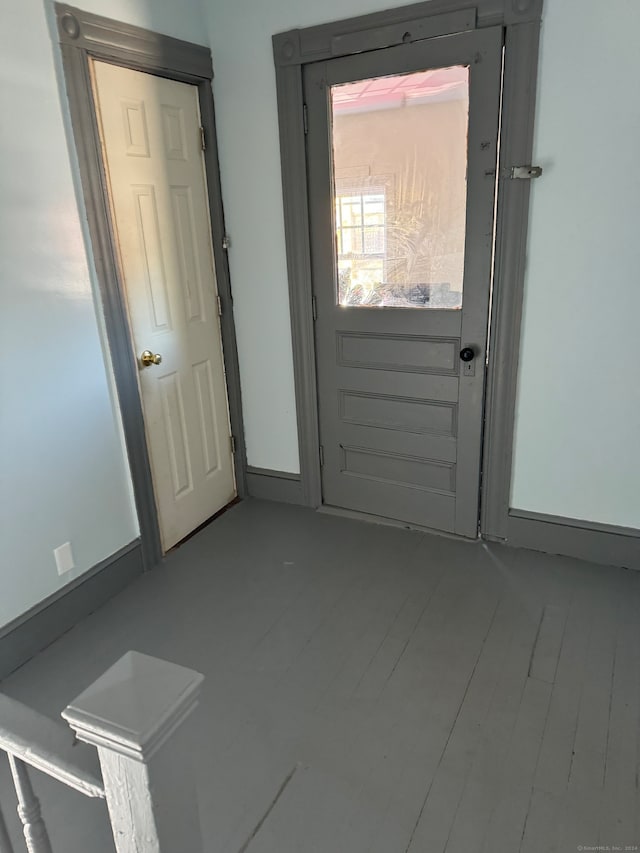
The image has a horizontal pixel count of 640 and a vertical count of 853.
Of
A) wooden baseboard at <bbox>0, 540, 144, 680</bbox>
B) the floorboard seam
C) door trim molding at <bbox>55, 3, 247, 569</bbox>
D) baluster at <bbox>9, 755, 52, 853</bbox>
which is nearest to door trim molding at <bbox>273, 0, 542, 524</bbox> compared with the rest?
door trim molding at <bbox>55, 3, 247, 569</bbox>

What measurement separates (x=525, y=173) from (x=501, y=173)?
10cm

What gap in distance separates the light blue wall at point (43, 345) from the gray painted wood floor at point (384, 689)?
386 mm

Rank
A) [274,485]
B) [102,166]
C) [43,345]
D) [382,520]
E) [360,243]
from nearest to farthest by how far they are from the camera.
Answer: [43,345]
[102,166]
[360,243]
[382,520]
[274,485]

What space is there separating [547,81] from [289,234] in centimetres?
122

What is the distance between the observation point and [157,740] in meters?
0.73

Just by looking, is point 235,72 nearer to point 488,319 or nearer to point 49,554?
point 488,319

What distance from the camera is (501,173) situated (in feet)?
7.79

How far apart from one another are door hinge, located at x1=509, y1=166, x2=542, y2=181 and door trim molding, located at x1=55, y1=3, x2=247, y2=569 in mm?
1394

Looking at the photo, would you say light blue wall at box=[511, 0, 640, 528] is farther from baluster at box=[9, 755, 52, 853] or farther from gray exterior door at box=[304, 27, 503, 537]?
baluster at box=[9, 755, 52, 853]

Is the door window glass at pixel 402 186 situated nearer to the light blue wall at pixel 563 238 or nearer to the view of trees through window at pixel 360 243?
the view of trees through window at pixel 360 243

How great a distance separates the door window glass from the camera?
2.44m

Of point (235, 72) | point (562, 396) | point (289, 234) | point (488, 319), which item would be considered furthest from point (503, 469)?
point (235, 72)

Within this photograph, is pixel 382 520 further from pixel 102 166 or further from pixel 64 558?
pixel 102 166

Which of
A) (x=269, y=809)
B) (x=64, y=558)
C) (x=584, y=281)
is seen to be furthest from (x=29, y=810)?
(x=584, y=281)
